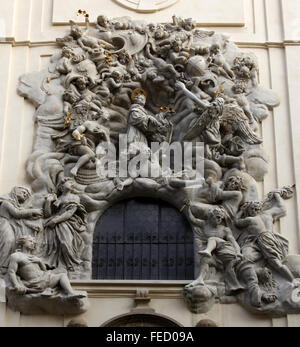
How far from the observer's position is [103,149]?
522 inches

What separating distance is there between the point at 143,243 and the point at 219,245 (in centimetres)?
122

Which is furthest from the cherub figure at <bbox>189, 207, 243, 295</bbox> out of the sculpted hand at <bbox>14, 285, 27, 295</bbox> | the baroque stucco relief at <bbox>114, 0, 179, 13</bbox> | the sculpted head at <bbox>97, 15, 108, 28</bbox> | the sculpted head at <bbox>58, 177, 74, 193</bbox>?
the baroque stucco relief at <bbox>114, 0, 179, 13</bbox>

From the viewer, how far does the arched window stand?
12601 millimetres

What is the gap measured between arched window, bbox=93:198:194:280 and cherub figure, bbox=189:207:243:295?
15.1 inches

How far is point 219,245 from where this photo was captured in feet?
40.1

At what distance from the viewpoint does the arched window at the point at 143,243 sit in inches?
496

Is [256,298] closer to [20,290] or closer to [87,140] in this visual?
[20,290]

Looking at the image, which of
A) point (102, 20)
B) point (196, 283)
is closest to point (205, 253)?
point (196, 283)

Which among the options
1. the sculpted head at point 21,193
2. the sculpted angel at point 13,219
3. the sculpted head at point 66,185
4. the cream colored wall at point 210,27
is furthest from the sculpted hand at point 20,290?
the sculpted head at point 66,185

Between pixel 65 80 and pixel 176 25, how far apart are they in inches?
80.6

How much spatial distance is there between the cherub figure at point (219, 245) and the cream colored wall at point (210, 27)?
0.39m

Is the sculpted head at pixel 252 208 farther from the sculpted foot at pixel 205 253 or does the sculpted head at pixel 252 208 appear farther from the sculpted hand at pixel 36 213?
the sculpted hand at pixel 36 213

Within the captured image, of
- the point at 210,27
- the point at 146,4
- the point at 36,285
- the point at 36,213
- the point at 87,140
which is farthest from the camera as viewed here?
the point at 146,4
